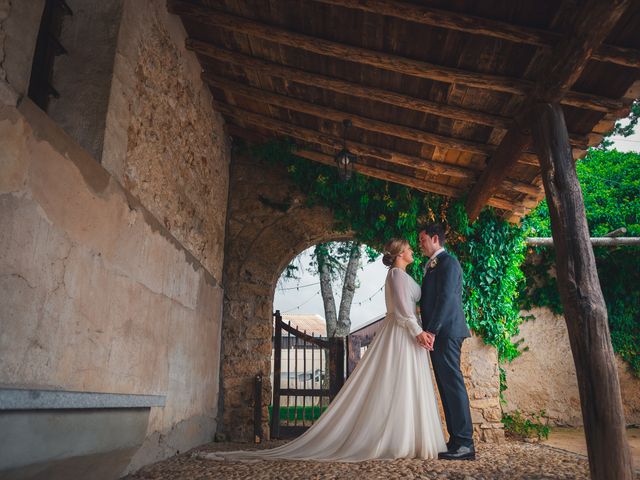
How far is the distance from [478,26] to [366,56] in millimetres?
1040

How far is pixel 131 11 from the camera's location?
3.66 metres

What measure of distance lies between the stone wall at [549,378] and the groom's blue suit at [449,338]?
11.8 ft

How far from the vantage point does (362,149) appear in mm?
5785

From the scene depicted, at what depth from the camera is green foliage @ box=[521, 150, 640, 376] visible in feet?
23.9

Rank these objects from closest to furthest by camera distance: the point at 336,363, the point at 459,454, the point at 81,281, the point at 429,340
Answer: the point at 81,281
the point at 459,454
the point at 429,340
the point at 336,363

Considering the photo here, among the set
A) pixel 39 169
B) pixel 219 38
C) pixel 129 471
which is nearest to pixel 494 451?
pixel 129 471

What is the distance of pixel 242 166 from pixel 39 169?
4.62m

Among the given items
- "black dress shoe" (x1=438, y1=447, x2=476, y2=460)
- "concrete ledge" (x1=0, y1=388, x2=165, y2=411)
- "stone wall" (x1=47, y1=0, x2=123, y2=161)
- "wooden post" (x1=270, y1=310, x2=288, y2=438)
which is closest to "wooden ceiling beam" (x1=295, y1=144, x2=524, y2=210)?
"wooden post" (x1=270, y1=310, x2=288, y2=438)

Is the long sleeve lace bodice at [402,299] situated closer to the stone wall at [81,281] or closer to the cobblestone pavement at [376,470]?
the cobblestone pavement at [376,470]

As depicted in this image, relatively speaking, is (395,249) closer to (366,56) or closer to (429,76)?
(429,76)

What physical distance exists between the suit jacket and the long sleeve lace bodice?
0.11m

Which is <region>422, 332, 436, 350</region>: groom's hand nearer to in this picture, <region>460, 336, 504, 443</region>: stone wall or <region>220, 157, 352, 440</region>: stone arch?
<region>460, 336, 504, 443</region>: stone wall

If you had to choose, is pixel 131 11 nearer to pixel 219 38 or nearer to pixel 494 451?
pixel 219 38

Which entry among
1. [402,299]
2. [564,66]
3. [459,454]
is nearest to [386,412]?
[459,454]
